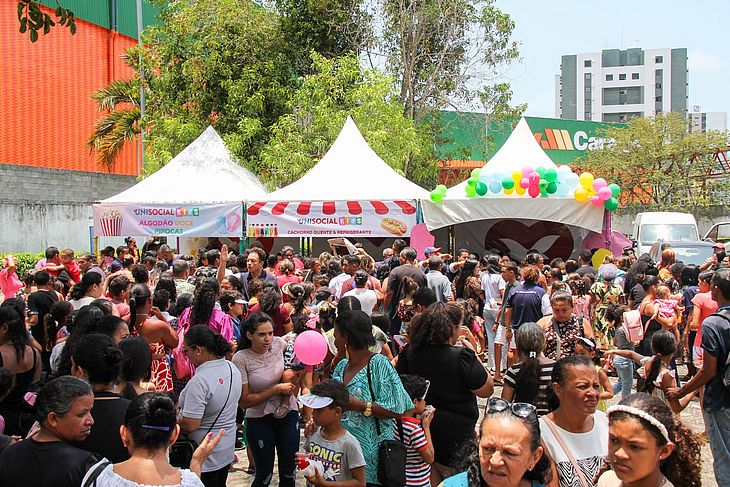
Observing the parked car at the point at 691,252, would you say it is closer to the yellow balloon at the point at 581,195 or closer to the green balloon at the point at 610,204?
the green balloon at the point at 610,204

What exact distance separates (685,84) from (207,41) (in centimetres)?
8753

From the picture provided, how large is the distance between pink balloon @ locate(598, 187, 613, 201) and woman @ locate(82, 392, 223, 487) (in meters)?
11.4

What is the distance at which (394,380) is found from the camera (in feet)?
13.1

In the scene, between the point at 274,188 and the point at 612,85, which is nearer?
the point at 274,188

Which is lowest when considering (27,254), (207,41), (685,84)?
(27,254)

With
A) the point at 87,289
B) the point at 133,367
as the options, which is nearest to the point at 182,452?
the point at 133,367

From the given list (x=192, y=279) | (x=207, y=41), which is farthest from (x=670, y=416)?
(x=207, y=41)

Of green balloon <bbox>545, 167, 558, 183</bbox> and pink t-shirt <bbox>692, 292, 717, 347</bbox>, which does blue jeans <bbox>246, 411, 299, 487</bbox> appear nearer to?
pink t-shirt <bbox>692, 292, 717, 347</bbox>

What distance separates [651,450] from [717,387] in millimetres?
2399

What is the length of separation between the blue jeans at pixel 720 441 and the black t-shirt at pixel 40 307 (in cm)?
517

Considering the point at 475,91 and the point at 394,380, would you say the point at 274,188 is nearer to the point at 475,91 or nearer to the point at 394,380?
the point at 475,91

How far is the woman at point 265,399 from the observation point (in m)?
4.67

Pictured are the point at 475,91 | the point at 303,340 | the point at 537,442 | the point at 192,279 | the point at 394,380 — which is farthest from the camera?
the point at 475,91

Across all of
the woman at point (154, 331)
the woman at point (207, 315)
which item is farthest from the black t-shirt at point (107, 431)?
the woman at point (207, 315)
